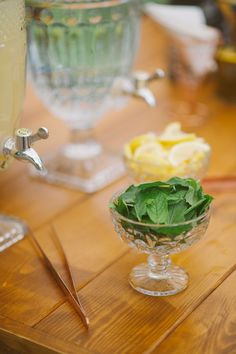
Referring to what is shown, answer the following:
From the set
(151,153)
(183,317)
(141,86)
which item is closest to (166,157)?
(151,153)

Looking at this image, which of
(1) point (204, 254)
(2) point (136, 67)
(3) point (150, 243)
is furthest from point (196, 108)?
(3) point (150, 243)

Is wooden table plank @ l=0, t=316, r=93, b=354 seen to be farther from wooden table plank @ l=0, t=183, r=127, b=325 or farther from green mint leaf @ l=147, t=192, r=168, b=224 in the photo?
green mint leaf @ l=147, t=192, r=168, b=224

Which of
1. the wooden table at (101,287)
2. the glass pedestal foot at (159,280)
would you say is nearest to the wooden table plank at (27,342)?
the wooden table at (101,287)

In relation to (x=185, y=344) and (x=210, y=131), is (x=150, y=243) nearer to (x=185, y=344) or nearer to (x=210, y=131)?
(x=185, y=344)

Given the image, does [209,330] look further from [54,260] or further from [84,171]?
[84,171]

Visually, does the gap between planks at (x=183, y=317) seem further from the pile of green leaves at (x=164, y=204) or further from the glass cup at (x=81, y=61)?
the glass cup at (x=81, y=61)

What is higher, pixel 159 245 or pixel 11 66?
pixel 11 66
